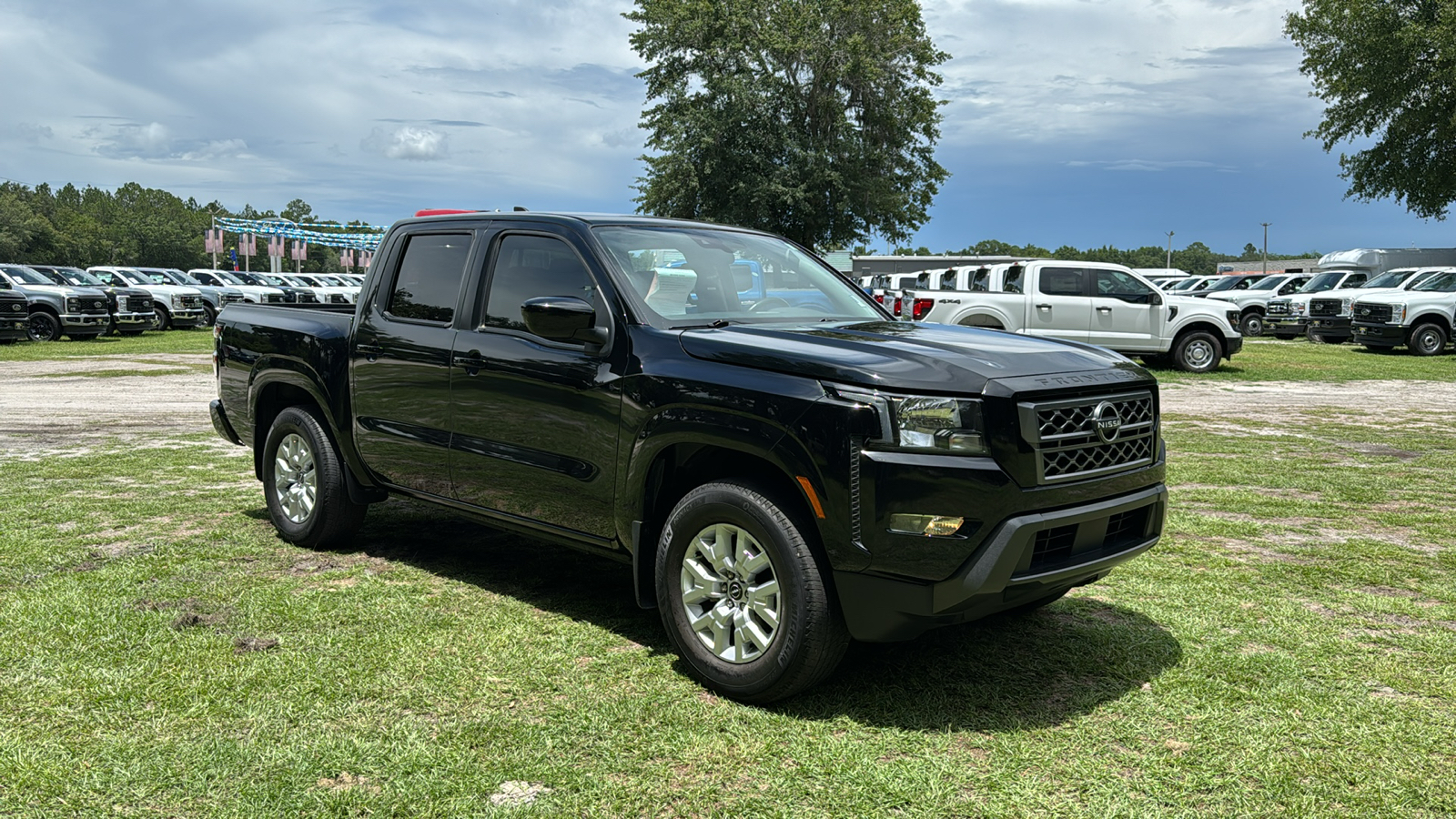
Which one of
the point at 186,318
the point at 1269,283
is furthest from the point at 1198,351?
the point at 186,318

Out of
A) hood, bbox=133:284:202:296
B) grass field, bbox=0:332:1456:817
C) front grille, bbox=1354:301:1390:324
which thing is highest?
hood, bbox=133:284:202:296

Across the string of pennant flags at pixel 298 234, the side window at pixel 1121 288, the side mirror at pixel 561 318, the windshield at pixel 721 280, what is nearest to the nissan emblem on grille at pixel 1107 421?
the windshield at pixel 721 280

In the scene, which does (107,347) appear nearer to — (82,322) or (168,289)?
(82,322)

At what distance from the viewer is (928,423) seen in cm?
374

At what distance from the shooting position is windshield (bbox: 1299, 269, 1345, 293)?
32.0m

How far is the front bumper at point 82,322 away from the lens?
26625 millimetres

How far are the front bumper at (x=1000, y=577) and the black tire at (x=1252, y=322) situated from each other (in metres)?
31.5

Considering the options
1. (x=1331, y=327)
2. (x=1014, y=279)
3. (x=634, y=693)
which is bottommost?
(x=634, y=693)

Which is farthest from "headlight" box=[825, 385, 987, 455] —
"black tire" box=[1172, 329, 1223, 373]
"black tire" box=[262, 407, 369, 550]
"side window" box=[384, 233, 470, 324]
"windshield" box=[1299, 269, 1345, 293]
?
"windshield" box=[1299, 269, 1345, 293]

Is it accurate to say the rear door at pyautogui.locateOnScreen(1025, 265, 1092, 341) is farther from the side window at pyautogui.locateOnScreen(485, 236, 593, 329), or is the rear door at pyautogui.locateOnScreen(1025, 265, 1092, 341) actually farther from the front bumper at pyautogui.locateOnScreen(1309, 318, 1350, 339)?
the side window at pyautogui.locateOnScreen(485, 236, 593, 329)

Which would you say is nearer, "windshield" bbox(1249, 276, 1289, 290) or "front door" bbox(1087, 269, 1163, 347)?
"front door" bbox(1087, 269, 1163, 347)

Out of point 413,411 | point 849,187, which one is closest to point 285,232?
point 849,187

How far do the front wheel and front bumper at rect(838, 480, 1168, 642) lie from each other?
31602 millimetres

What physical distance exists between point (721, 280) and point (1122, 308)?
51.0 ft
